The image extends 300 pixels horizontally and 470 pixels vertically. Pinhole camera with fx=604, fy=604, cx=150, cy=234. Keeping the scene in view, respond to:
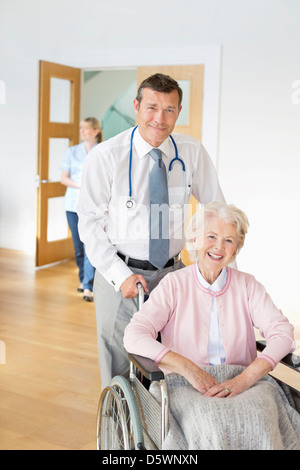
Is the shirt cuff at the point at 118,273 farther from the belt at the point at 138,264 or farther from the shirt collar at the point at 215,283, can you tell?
the shirt collar at the point at 215,283

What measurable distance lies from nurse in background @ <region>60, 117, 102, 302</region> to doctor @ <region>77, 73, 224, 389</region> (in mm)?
2505

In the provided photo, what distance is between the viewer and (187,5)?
5258 mm

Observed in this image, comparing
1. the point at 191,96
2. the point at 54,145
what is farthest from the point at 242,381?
the point at 54,145

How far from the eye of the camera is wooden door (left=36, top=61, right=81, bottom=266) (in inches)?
217

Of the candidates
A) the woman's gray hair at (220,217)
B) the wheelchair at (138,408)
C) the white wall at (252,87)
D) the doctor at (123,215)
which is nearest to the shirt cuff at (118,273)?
the doctor at (123,215)

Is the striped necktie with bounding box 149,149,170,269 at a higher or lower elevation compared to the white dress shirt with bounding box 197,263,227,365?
higher

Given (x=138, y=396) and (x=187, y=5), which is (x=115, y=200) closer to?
(x=138, y=396)

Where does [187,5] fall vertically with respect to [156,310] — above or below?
above

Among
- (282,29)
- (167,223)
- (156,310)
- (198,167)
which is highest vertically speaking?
(282,29)

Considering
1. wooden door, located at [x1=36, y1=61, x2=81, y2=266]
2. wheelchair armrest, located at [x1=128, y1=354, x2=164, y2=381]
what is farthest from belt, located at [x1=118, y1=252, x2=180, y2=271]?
wooden door, located at [x1=36, y1=61, x2=81, y2=266]

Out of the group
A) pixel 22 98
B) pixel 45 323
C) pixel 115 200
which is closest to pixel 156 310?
pixel 115 200

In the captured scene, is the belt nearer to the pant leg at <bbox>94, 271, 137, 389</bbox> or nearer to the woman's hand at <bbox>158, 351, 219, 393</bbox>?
the pant leg at <bbox>94, 271, 137, 389</bbox>
